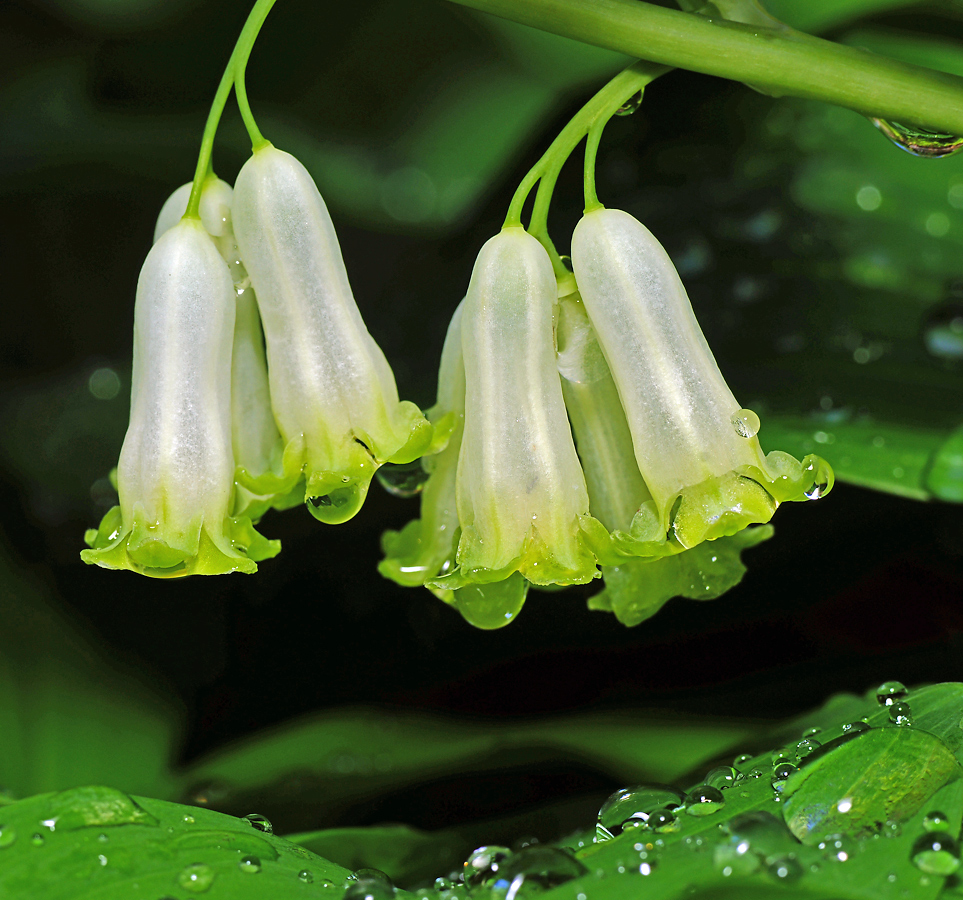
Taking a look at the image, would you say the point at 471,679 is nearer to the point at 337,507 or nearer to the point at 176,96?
the point at 337,507

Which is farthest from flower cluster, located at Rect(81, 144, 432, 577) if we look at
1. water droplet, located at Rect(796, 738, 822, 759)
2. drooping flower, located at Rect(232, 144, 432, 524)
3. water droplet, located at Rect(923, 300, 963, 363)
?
water droplet, located at Rect(923, 300, 963, 363)

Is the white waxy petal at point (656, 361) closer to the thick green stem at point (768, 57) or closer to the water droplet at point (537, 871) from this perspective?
the thick green stem at point (768, 57)

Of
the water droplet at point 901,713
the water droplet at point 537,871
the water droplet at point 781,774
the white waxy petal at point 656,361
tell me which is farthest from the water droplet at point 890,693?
the water droplet at point 537,871

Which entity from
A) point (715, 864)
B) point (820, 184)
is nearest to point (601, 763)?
point (715, 864)

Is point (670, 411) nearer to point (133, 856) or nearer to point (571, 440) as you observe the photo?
point (571, 440)

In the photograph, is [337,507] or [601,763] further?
[601,763]

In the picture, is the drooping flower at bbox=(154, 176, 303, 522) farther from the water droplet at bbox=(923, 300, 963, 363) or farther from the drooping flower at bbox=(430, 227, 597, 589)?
the water droplet at bbox=(923, 300, 963, 363)

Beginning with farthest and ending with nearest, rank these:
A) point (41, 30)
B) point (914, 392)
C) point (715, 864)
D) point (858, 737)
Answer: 1. point (41, 30)
2. point (914, 392)
3. point (858, 737)
4. point (715, 864)
